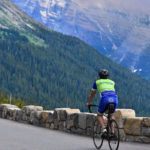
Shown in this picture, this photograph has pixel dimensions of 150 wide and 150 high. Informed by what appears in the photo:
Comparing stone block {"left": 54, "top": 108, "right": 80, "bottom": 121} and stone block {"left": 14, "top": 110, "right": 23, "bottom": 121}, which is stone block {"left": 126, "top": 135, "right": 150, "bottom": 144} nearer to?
stone block {"left": 54, "top": 108, "right": 80, "bottom": 121}

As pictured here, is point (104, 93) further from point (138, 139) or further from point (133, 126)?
point (138, 139)

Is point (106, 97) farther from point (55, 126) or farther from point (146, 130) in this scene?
point (55, 126)

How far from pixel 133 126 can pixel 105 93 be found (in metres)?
2.98

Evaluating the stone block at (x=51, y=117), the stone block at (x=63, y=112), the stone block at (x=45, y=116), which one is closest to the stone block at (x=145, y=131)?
the stone block at (x=63, y=112)

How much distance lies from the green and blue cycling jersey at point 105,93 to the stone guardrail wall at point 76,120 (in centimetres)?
254

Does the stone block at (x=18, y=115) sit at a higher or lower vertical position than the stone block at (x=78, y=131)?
higher

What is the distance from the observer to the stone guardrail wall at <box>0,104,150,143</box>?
12023 millimetres

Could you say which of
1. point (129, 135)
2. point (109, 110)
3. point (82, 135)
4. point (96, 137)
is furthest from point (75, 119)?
point (109, 110)

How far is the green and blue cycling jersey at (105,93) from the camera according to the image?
9.46 meters

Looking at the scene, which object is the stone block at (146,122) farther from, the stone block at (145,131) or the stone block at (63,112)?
the stone block at (63,112)

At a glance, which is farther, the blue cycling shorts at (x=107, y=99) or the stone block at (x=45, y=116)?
the stone block at (x=45, y=116)

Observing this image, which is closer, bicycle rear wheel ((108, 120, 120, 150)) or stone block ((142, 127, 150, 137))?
bicycle rear wheel ((108, 120, 120, 150))

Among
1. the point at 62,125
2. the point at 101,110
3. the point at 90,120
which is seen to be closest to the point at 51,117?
the point at 62,125

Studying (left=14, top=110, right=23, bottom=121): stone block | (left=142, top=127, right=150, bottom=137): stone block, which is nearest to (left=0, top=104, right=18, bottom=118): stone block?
(left=14, top=110, right=23, bottom=121): stone block
